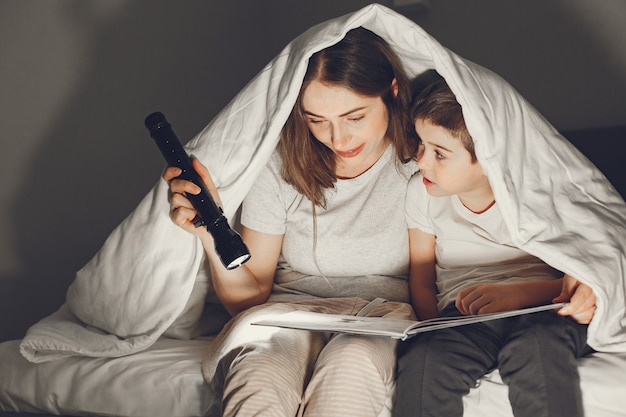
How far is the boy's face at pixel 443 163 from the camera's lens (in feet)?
4.08

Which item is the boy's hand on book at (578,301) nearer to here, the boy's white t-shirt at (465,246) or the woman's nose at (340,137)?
the boy's white t-shirt at (465,246)

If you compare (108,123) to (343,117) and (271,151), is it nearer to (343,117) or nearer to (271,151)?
(271,151)

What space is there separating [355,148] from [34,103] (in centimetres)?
81

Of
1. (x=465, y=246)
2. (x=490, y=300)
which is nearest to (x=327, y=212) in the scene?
(x=465, y=246)

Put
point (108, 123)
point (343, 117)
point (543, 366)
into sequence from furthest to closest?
point (108, 123), point (343, 117), point (543, 366)

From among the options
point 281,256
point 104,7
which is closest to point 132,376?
point 281,256

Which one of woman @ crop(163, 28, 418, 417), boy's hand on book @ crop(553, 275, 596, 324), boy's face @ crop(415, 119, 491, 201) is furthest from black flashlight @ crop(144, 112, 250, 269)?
boy's hand on book @ crop(553, 275, 596, 324)

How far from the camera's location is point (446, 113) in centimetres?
123

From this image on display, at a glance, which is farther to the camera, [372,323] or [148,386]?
[148,386]

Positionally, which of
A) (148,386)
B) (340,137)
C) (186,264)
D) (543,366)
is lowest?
(543,366)

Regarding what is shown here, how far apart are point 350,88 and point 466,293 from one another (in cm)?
40

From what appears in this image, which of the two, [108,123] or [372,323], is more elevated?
[108,123]

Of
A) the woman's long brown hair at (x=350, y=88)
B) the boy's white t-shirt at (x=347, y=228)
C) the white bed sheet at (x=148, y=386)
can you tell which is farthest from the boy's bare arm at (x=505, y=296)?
the woman's long brown hair at (x=350, y=88)

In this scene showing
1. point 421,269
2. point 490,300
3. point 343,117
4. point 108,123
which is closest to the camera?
point 490,300
